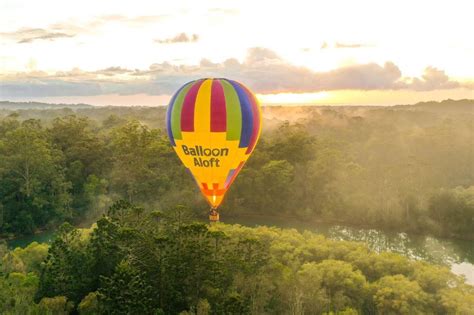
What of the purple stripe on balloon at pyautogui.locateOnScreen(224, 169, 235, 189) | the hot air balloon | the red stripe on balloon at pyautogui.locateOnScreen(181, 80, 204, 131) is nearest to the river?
the purple stripe on balloon at pyautogui.locateOnScreen(224, 169, 235, 189)

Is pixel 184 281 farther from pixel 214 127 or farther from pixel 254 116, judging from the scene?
pixel 254 116

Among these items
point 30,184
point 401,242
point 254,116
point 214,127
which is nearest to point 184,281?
point 214,127

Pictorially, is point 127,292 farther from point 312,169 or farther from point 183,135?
point 312,169

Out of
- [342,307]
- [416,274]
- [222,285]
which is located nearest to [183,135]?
[222,285]

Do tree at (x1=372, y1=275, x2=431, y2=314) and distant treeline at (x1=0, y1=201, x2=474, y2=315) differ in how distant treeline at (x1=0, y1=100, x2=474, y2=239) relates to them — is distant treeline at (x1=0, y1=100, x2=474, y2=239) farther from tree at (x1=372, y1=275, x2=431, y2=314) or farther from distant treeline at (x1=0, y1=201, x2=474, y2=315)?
tree at (x1=372, y1=275, x2=431, y2=314)

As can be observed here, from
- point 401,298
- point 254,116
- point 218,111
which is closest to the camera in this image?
point 401,298

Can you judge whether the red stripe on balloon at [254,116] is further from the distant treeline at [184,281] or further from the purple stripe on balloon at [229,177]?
the distant treeline at [184,281]
